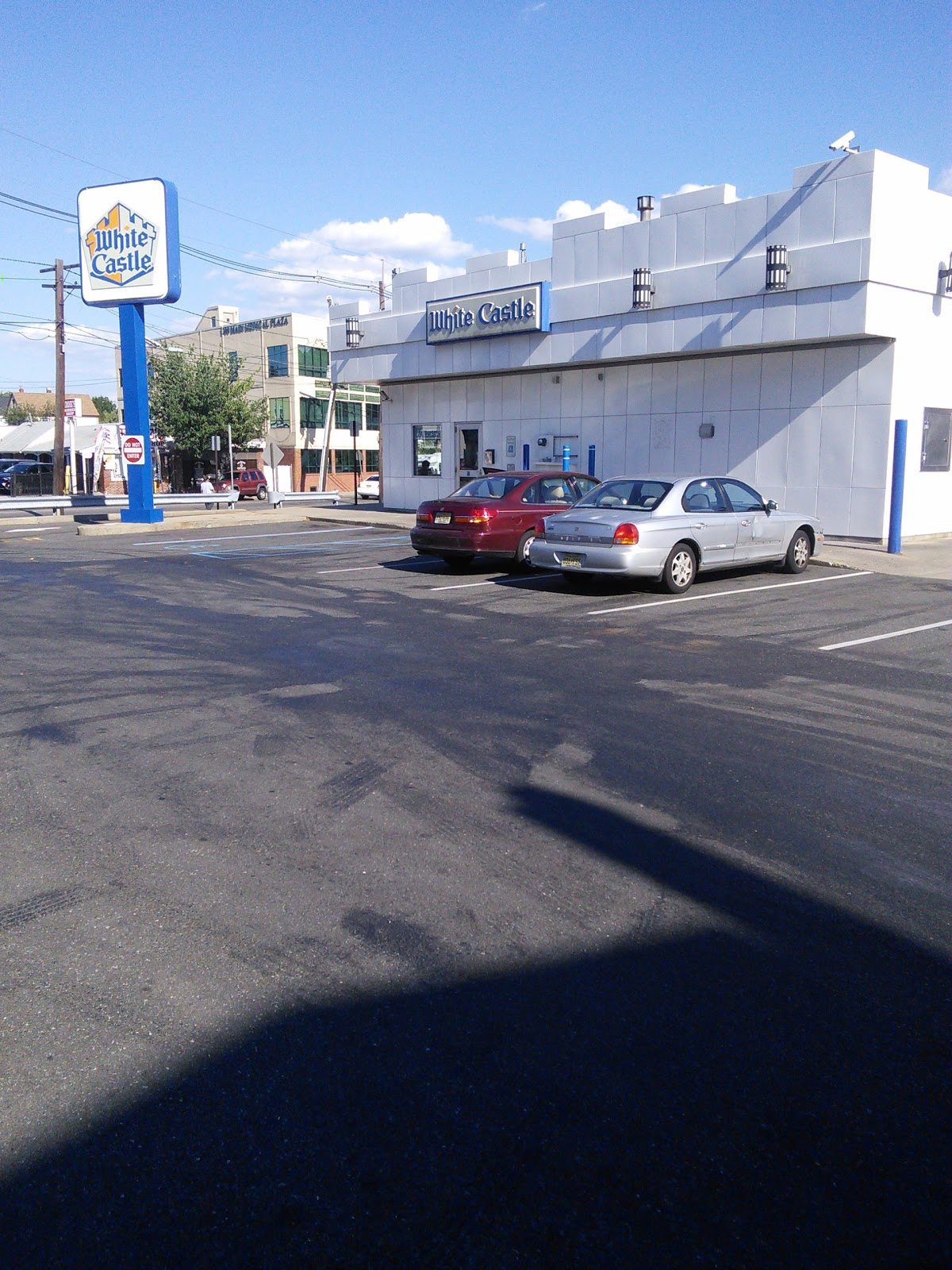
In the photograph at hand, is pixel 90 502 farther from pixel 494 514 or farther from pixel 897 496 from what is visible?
pixel 897 496

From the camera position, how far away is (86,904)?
14.3ft

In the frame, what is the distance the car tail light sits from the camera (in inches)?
576

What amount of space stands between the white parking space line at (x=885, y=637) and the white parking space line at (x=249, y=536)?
13509 millimetres

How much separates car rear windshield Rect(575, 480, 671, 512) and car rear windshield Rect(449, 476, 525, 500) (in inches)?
71.4

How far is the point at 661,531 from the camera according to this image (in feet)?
42.0

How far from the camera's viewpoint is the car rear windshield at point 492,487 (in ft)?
50.7

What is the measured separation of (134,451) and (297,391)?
4222 centimetres

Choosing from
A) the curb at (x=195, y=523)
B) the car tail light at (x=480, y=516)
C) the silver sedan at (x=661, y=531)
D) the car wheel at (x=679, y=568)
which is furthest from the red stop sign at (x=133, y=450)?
the car wheel at (x=679, y=568)

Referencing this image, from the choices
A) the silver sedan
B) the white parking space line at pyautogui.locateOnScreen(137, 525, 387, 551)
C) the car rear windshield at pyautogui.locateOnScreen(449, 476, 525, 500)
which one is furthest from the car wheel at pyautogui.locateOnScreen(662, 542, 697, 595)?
the white parking space line at pyautogui.locateOnScreen(137, 525, 387, 551)

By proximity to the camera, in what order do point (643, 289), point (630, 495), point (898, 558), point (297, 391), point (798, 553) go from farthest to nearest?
point (297, 391), point (643, 289), point (898, 558), point (798, 553), point (630, 495)

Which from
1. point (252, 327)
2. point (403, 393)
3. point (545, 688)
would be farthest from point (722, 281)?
point (252, 327)

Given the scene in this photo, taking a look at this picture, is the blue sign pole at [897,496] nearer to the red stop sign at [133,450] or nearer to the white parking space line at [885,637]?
the white parking space line at [885,637]

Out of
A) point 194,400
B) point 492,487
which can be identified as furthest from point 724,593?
point 194,400

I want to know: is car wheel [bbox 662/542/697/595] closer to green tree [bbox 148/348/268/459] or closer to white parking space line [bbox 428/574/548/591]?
white parking space line [bbox 428/574/548/591]
